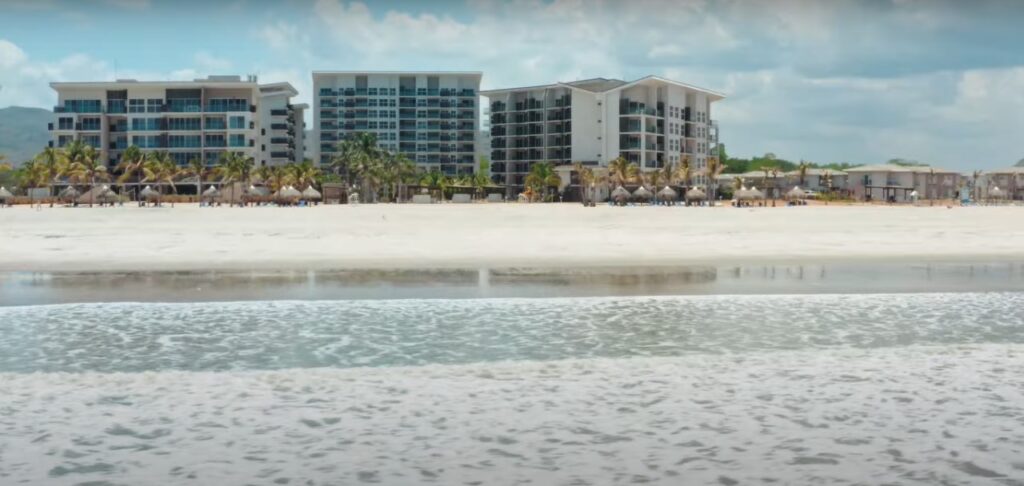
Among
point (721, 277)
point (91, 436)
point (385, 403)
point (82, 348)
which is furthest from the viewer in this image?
point (721, 277)

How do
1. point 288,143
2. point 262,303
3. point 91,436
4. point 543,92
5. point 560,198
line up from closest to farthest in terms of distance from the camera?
point 91,436 → point 262,303 → point 560,198 → point 543,92 → point 288,143

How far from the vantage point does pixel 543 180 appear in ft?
372

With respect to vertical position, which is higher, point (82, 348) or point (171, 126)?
point (171, 126)

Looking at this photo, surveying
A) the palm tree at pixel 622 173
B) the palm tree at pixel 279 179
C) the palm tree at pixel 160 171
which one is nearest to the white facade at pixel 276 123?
the palm tree at pixel 279 179

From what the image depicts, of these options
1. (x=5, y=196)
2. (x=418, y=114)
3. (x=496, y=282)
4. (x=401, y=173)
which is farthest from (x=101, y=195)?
(x=496, y=282)

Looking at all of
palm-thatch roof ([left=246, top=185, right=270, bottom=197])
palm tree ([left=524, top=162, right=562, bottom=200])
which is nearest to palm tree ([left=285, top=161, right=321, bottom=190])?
palm-thatch roof ([left=246, top=185, right=270, bottom=197])

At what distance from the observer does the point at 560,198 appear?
368ft

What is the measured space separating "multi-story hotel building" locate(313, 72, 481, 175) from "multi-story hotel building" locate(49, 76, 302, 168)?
1158 inches

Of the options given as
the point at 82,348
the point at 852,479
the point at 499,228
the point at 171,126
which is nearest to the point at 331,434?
the point at 852,479

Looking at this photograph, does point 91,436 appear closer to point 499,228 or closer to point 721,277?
point 721,277

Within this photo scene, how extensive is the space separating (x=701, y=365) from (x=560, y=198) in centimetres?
10159

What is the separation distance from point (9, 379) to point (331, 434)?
14.2ft

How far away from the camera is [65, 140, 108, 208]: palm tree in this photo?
9219cm

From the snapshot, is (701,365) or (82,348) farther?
(82,348)
